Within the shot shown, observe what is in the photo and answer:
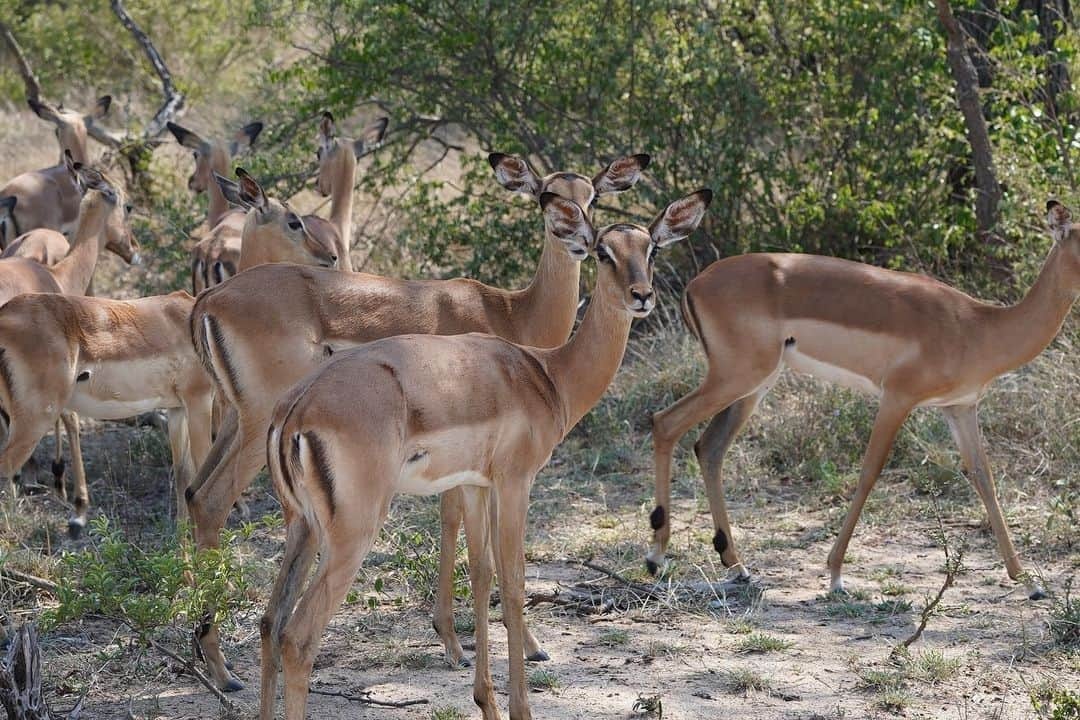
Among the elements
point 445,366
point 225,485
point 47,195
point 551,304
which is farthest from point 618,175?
point 47,195

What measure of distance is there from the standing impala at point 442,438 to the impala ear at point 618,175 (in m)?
1.51

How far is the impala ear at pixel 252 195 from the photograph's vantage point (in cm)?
684

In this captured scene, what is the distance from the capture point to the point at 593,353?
4930 millimetres

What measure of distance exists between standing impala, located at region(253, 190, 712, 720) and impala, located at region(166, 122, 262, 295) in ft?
10.0

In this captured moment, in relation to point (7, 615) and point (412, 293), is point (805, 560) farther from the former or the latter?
point (7, 615)

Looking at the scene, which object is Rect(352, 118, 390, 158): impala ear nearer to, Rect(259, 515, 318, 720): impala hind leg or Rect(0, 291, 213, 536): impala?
Rect(0, 291, 213, 536): impala

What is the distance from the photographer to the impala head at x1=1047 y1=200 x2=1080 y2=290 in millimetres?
6109

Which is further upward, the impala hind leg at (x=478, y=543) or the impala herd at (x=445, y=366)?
the impala herd at (x=445, y=366)

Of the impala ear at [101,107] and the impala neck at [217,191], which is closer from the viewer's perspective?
the impala neck at [217,191]

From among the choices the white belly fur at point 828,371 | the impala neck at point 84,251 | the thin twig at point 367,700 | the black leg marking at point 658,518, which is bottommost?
the thin twig at point 367,700

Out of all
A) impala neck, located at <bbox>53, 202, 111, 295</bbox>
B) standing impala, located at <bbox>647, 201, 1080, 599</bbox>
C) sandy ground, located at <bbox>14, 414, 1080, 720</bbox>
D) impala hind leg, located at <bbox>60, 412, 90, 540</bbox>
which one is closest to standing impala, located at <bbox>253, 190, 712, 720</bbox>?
sandy ground, located at <bbox>14, 414, 1080, 720</bbox>

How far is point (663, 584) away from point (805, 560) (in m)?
0.83

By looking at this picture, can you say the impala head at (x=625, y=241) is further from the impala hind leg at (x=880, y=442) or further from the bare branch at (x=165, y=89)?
the bare branch at (x=165, y=89)

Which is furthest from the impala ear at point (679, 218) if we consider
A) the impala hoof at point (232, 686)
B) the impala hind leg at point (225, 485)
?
the impala hoof at point (232, 686)
